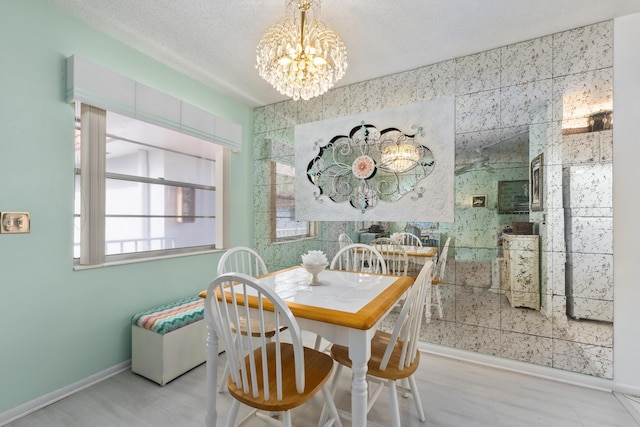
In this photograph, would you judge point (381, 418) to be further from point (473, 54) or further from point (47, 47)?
point (47, 47)

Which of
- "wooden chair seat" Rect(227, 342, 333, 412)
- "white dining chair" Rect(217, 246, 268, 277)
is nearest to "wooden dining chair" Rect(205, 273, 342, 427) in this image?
"wooden chair seat" Rect(227, 342, 333, 412)

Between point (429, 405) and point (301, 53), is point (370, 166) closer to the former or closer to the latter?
point (301, 53)

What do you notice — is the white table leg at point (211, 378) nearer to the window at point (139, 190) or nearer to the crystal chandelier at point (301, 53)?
the window at point (139, 190)

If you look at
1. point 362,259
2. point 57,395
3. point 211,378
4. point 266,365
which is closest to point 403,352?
point 266,365

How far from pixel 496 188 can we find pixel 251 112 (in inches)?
110

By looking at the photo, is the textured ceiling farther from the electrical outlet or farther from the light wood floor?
the light wood floor

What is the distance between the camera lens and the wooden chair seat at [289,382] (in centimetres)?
111

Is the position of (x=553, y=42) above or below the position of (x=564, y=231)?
above

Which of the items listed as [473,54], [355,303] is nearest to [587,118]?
[473,54]

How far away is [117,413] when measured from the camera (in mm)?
1705

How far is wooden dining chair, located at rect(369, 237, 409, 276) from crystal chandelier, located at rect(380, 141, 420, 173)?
68 centimetres

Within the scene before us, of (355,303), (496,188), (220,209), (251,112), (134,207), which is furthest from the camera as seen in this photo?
(251,112)

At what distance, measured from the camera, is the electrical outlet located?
1625 millimetres

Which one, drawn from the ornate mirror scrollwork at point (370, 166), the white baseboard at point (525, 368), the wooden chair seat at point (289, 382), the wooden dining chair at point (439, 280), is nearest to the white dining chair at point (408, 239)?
the wooden dining chair at point (439, 280)
